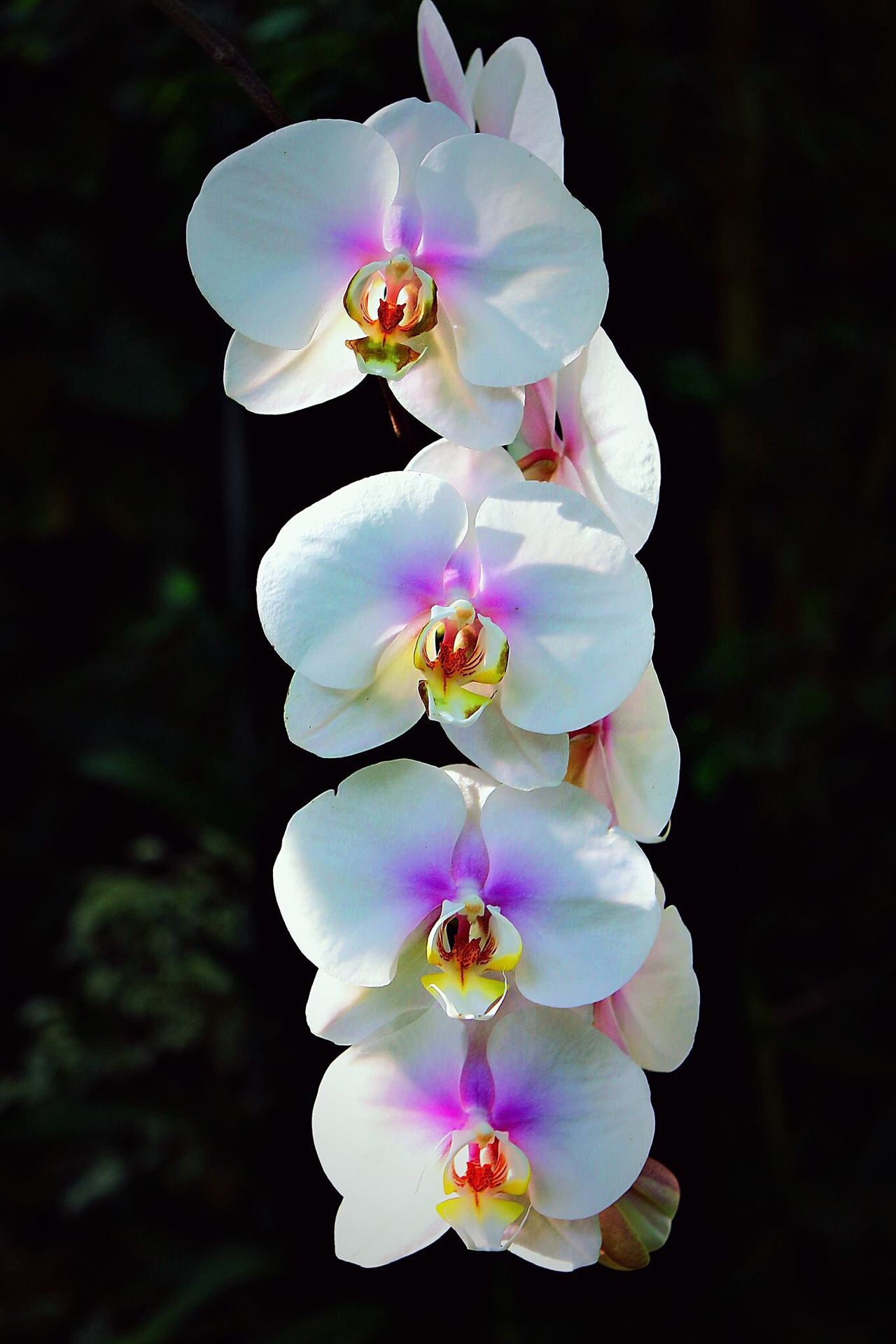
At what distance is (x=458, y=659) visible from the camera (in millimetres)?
397

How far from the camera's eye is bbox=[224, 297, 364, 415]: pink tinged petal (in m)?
0.45

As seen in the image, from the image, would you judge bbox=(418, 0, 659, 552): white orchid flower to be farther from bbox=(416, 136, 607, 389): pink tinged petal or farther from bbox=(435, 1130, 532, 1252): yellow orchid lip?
bbox=(435, 1130, 532, 1252): yellow orchid lip

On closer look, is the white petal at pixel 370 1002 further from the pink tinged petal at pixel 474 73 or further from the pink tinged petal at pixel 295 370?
A: the pink tinged petal at pixel 474 73

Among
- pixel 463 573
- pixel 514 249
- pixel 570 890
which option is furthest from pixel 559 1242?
pixel 514 249

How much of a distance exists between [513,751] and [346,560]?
0.28 ft

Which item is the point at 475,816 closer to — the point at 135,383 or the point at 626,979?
the point at 626,979

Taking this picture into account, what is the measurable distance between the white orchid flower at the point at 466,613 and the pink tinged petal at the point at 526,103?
0.13 metres

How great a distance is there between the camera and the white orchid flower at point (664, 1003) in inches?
17.3

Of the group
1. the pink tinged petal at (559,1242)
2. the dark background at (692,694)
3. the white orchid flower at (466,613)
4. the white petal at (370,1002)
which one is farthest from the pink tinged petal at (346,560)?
the dark background at (692,694)

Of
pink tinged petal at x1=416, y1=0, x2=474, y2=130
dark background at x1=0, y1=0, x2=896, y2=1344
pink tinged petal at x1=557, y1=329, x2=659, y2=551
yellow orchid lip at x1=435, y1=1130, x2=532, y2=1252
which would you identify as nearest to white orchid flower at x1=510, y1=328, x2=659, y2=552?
pink tinged petal at x1=557, y1=329, x2=659, y2=551

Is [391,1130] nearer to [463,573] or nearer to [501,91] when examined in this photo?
[463,573]

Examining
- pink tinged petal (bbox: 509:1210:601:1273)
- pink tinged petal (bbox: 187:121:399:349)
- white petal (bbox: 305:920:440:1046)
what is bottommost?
pink tinged petal (bbox: 509:1210:601:1273)

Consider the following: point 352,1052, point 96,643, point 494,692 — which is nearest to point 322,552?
point 494,692

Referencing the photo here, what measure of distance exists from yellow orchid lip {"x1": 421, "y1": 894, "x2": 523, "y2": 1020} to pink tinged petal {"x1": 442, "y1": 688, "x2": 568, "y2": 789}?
4cm
